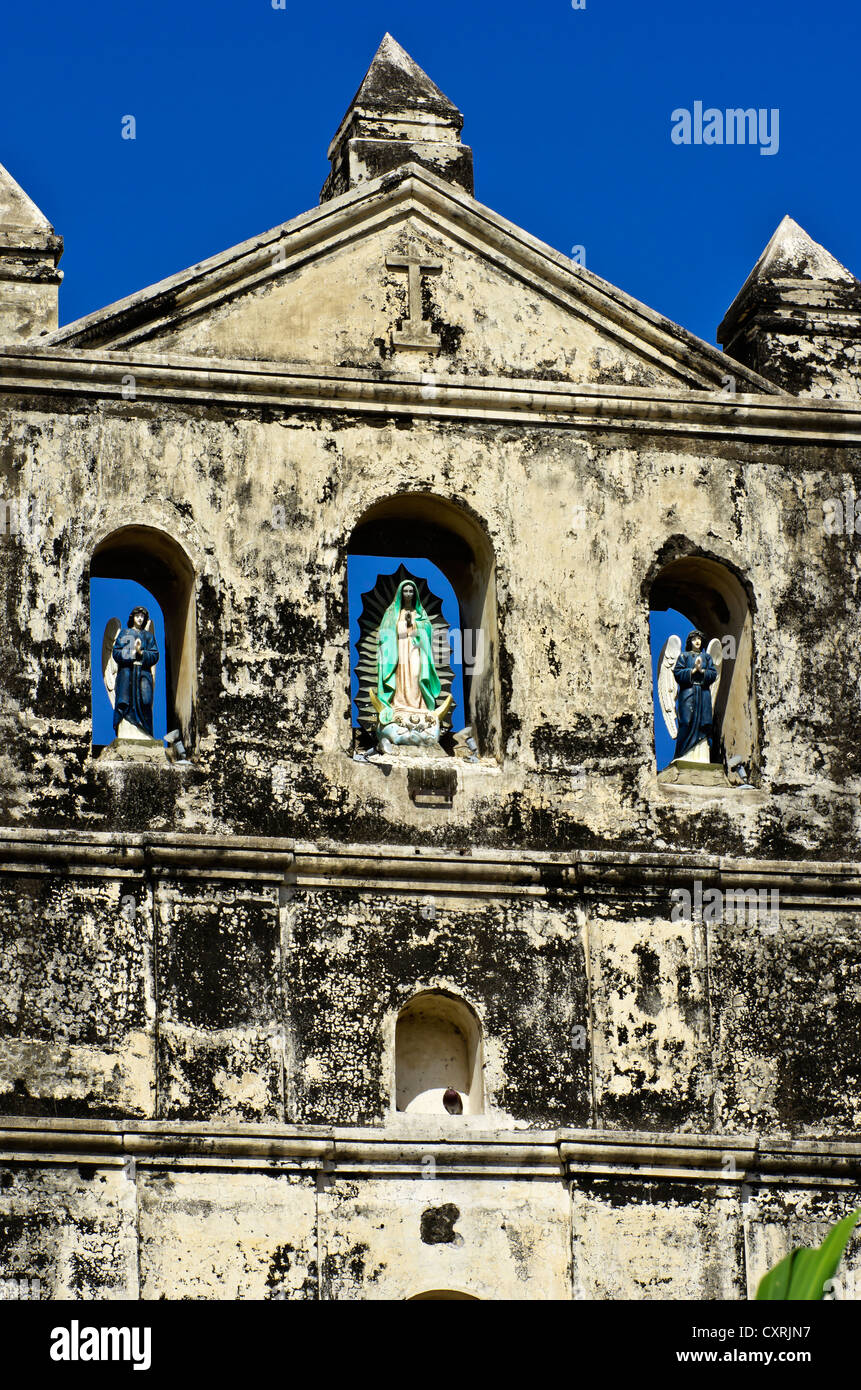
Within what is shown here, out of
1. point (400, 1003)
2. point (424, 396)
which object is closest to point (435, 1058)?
point (400, 1003)

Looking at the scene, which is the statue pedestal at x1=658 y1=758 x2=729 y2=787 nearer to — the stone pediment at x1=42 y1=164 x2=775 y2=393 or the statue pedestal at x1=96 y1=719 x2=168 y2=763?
the stone pediment at x1=42 y1=164 x2=775 y2=393

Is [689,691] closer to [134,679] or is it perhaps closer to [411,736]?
[411,736]

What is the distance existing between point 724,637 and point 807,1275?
7702 millimetres

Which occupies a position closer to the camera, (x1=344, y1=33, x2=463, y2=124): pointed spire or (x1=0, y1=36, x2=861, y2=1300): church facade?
(x1=0, y1=36, x2=861, y2=1300): church facade

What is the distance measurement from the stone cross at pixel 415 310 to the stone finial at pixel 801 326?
87.7 inches

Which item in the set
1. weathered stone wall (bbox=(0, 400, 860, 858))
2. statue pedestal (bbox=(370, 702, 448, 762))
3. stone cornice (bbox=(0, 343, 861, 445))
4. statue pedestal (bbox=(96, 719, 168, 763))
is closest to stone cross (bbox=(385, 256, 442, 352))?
stone cornice (bbox=(0, 343, 861, 445))

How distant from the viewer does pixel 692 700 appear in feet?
69.2

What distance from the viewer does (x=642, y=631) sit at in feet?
68.5

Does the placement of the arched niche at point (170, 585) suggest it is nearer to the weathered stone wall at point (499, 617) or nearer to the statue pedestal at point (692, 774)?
the weathered stone wall at point (499, 617)

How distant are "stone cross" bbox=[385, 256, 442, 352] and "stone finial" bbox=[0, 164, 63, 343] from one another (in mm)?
2151

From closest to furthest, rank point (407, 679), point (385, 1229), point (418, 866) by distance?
point (385, 1229)
point (418, 866)
point (407, 679)

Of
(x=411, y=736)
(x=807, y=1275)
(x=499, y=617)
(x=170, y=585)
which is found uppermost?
(x=170, y=585)

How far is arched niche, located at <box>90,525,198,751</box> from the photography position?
66.6ft

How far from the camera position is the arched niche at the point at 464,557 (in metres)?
20.8
